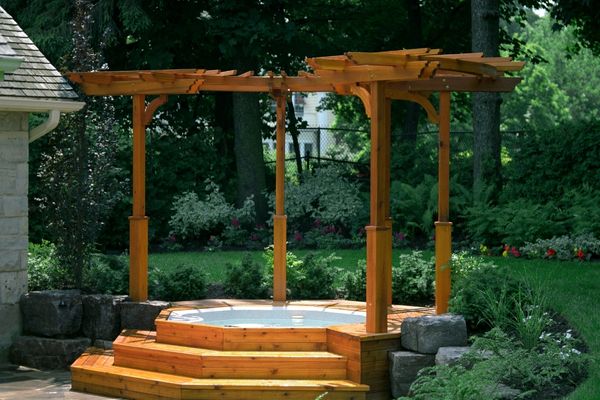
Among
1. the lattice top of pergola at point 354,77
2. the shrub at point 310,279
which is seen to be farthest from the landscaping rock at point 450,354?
the shrub at point 310,279

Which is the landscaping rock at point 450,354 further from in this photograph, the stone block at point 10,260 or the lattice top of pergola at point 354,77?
the stone block at point 10,260

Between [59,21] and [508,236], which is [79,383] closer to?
[508,236]

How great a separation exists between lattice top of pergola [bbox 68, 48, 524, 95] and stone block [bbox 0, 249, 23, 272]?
1968mm

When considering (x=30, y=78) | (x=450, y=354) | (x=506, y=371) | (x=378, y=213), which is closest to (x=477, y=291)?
(x=450, y=354)

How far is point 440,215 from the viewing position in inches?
437

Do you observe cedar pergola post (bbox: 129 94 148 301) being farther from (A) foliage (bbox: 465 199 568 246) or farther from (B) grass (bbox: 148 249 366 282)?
(A) foliage (bbox: 465 199 568 246)

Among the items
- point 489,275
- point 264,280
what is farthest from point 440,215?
point 264,280

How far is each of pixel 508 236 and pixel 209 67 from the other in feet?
23.3

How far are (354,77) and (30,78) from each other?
409 cm

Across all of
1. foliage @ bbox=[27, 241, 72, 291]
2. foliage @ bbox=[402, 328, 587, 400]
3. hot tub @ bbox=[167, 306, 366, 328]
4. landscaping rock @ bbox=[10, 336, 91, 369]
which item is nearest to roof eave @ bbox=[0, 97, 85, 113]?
foliage @ bbox=[27, 241, 72, 291]

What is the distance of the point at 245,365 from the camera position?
10.3 meters

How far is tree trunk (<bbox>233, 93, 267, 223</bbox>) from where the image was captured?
19.0 metres

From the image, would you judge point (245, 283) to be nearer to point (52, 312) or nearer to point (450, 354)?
point (52, 312)

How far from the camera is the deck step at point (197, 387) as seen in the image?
9.84 m
